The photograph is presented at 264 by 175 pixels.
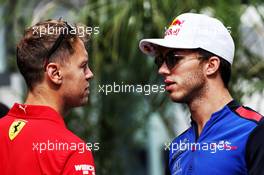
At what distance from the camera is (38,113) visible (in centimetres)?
332

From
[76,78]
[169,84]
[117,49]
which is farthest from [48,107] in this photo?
[117,49]

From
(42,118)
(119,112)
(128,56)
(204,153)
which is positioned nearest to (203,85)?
(204,153)

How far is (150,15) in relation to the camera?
5.30 metres

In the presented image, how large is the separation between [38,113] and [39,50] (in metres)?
0.24

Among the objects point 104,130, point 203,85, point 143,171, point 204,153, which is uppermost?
point 203,85

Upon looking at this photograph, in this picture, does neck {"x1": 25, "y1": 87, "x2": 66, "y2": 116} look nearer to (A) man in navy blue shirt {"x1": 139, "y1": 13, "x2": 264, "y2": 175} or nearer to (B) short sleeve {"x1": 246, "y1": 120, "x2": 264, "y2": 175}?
(A) man in navy blue shirt {"x1": 139, "y1": 13, "x2": 264, "y2": 175}

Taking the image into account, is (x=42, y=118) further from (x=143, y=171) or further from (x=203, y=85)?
(x=143, y=171)

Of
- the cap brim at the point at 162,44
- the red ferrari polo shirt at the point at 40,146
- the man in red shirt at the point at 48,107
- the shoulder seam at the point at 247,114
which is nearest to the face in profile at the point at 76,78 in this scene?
the man in red shirt at the point at 48,107

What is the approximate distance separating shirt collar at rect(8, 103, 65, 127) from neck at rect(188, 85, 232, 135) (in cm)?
54

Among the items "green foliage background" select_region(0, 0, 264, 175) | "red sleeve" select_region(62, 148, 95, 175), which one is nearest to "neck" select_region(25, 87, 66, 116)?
"red sleeve" select_region(62, 148, 95, 175)

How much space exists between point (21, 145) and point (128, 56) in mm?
2550

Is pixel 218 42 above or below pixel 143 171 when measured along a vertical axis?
above

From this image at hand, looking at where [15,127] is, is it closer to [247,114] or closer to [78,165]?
[78,165]

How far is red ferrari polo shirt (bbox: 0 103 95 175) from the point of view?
3.14m
